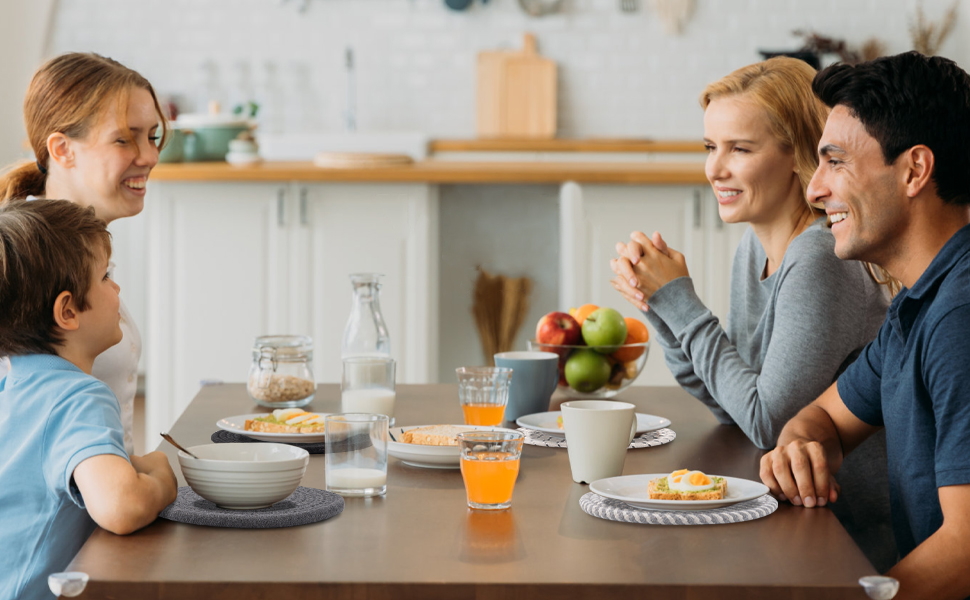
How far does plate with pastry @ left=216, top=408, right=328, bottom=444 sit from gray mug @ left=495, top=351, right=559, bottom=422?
1.10ft

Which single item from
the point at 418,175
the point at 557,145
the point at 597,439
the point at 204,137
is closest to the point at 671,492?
the point at 597,439

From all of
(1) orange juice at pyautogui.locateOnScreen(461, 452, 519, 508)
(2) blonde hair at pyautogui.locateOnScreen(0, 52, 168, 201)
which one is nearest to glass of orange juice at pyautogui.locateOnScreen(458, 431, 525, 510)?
(1) orange juice at pyautogui.locateOnScreen(461, 452, 519, 508)

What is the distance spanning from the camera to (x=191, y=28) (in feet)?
20.1

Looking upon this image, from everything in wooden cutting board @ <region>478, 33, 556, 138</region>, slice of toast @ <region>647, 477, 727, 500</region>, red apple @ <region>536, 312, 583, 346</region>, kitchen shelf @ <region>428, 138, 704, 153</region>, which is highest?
wooden cutting board @ <region>478, 33, 556, 138</region>

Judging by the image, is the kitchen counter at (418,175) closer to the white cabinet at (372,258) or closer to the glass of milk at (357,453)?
the white cabinet at (372,258)

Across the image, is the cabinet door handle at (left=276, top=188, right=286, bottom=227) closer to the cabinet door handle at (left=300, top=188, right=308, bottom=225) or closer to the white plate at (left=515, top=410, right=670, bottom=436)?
the cabinet door handle at (left=300, top=188, right=308, bottom=225)

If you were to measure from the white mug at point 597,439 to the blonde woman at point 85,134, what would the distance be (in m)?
0.88

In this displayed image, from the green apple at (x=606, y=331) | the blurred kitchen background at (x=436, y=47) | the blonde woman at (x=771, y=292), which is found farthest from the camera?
the blurred kitchen background at (x=436, y=47)

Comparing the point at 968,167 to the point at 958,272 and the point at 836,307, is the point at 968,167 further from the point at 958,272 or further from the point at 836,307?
the point at 836,307

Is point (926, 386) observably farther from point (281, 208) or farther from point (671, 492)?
point (281, 208)

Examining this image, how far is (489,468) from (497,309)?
112 inches

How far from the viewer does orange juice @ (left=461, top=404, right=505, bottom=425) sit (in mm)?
1575

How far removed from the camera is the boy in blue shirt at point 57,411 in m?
1.12

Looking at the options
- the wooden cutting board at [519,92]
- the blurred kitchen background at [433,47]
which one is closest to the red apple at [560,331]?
the wooden cutting board at [519,92]
